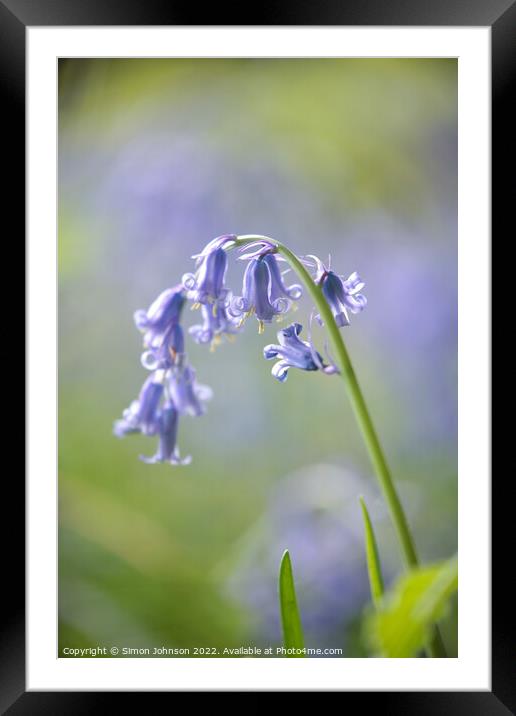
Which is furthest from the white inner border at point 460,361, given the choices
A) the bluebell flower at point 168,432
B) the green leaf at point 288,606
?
the bluebell flower at point 168,432

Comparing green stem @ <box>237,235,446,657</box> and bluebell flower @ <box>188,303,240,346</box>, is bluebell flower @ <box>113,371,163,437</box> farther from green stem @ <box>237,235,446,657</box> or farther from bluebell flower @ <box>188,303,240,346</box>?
green stem @ <box>237,235,446,657</box>

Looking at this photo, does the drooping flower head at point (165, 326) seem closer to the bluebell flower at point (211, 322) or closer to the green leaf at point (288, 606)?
the bluebell flower at point (211, 322)

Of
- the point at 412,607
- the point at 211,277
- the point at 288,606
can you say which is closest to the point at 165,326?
the point at 211,277

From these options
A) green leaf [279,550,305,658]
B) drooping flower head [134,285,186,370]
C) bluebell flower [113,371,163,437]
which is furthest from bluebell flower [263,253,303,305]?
green leaf [279,550,305,658]

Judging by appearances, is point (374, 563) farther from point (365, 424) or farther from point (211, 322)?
point (211, 322)

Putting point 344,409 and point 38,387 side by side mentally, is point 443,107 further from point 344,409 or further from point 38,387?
point 38,387

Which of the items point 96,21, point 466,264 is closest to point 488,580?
point 466,264
